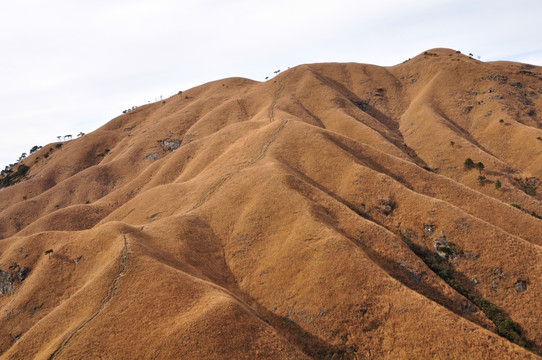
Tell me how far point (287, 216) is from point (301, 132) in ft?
103

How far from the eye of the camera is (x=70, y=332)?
3462 cm

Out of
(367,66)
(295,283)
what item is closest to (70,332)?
(295,283)

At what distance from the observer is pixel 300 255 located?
46.2 meters

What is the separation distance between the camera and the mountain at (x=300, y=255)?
1347 inches

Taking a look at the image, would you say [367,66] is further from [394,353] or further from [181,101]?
[394,353]

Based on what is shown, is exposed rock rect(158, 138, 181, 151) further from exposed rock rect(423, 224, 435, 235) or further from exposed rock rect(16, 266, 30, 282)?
exposed rock rect(423, 224, 435, 235)

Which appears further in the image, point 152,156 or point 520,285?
point 152,156

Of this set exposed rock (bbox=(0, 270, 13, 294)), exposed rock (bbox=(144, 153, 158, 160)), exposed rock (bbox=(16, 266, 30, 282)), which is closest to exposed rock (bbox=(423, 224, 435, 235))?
exposed rock (bbox=(16, 266, 30, 282))

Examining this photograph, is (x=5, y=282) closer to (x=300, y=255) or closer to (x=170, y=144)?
(x=300, y=255)

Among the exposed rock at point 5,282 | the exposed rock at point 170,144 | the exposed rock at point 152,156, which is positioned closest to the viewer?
the exposed rock at point 5,282

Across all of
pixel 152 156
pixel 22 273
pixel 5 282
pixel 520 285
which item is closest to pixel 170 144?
pixel 152 156

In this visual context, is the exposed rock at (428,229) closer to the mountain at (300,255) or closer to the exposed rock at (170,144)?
the mountain at (300,255)

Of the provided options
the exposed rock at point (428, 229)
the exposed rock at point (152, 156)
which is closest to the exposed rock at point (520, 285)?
the exposed rock at point (428, 229)

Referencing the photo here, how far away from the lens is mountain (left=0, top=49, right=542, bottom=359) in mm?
34219
